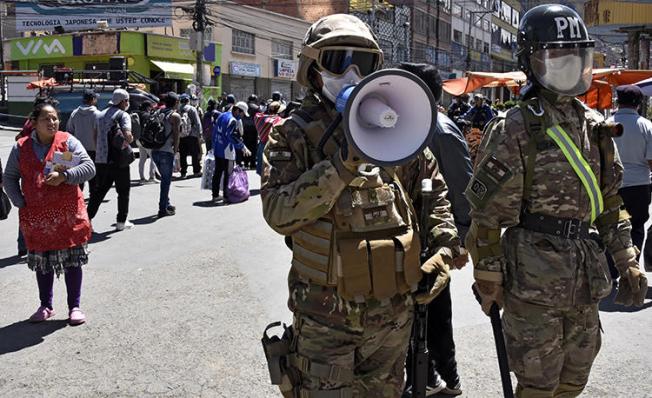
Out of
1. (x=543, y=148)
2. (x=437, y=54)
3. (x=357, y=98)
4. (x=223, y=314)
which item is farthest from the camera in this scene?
(x=437, y=54)

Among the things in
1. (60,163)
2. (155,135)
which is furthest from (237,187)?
(60,163)

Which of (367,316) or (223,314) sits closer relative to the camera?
(367,316)

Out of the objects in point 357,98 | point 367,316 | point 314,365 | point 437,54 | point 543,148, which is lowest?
point 314,365

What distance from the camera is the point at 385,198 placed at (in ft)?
8.15

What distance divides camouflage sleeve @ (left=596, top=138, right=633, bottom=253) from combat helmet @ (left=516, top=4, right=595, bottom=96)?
35 centimetres

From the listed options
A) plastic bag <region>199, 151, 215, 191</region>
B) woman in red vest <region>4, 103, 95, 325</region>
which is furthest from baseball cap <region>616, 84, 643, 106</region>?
plastic bag <region>199, 151, 215, 191</region>

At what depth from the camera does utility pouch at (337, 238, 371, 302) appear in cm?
240

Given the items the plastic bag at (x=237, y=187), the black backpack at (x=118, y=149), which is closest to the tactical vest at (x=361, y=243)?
the black backpack at (x=118, y=149)

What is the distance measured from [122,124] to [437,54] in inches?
2009

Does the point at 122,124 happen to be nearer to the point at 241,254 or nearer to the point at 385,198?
the point at 241,254

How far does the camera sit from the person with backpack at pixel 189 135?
46.2 ft

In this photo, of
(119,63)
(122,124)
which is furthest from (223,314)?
(119,63)

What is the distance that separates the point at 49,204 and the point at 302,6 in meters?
45.1

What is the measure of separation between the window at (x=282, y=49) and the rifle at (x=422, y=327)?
130ft
